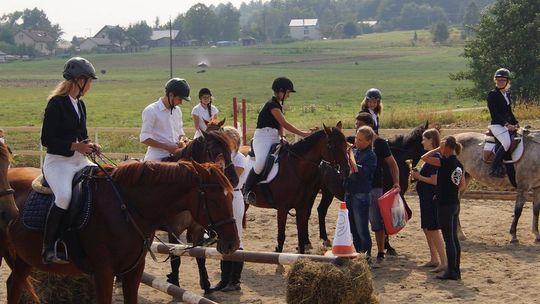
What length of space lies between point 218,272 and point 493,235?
513 cm

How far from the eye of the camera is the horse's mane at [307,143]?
11.9 m

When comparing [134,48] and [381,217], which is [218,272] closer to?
[381,217]

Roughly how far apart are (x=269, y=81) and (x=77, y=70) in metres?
79.2

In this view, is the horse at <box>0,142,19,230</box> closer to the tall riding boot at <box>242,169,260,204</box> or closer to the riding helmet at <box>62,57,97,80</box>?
the riding helmet at <box>62,57,97,80</box>

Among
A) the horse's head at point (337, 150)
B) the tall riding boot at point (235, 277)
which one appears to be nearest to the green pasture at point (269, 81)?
the horse's head at point (337, 150)

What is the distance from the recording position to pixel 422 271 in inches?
451

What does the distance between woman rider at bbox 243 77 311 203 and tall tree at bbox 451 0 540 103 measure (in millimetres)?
24212

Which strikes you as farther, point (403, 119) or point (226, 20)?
point (226, 20)

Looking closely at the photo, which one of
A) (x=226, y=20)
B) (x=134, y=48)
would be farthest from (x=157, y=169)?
(x=226, y=20)

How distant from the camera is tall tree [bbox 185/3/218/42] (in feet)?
546

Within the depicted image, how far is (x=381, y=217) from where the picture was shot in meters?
11.7

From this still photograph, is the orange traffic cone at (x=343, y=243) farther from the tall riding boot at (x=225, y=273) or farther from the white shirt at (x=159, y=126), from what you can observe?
the white shirt at (x=159, y=126)

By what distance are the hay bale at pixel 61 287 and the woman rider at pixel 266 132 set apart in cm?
373

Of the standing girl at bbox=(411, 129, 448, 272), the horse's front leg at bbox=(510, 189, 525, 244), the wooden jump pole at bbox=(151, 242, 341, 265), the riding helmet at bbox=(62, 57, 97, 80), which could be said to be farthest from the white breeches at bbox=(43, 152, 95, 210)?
the horse's front leg at bbox=(510, 189, 525, 244)
